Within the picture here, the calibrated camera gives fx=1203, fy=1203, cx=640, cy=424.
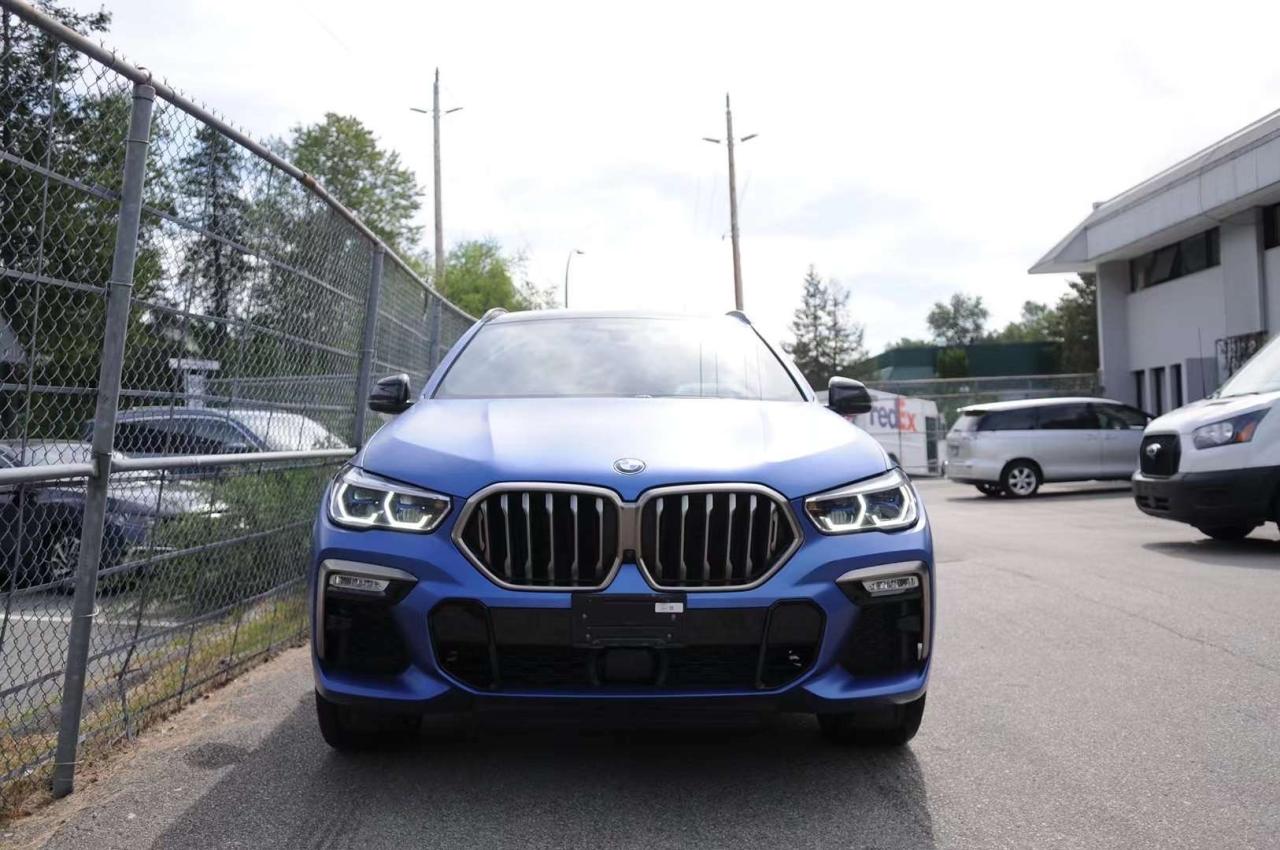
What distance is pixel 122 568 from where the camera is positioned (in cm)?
412

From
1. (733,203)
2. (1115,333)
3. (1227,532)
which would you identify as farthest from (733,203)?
(1227,532)

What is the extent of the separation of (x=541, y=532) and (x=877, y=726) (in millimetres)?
1397

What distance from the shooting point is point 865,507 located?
374 cm

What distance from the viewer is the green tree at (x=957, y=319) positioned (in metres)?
144

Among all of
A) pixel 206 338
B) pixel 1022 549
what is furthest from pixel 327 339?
pixel 1022 549

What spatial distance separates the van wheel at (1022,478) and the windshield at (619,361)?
51.8ft

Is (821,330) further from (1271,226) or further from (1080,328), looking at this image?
(1271,226)

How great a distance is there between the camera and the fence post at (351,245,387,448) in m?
7.06

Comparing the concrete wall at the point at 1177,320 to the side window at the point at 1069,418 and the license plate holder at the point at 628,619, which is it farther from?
the license plate holder at the point at 628,619

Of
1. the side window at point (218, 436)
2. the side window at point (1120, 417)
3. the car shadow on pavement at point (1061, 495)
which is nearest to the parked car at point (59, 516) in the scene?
the side window at point (218, 436)

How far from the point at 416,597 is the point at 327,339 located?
3197 millimetres

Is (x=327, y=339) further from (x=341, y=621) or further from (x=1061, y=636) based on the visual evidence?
(x=1061, y=636)

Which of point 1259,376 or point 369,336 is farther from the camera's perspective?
point 1259,376

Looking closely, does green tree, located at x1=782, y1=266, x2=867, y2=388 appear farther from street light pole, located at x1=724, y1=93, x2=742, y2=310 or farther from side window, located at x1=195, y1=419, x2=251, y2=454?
side window, located at x1=195, y1=419, x2=251, y2=454
